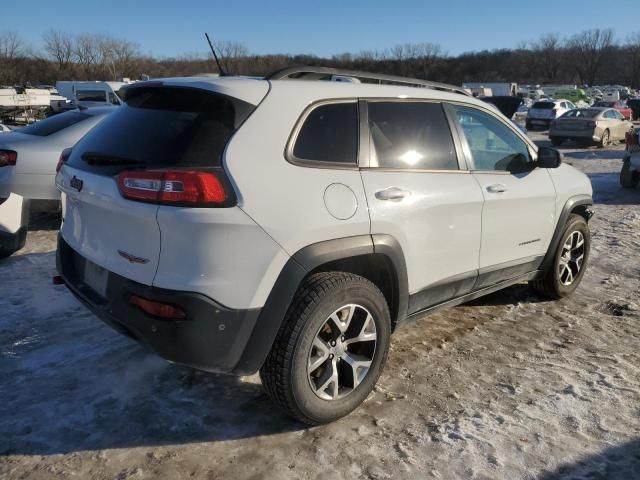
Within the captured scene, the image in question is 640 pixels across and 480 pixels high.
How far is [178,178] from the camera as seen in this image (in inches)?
94.3

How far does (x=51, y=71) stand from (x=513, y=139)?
8293 cm

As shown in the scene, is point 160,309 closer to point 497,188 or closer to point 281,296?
point 281,296

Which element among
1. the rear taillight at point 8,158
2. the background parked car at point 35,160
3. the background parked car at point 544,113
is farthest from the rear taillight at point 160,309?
the background parked car at point 544,113

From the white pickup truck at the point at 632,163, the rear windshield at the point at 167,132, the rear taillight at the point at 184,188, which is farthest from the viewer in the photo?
the white pickup truck at the point at 632,163

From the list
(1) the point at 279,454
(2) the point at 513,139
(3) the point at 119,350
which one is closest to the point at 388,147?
(2) the point at 513,139

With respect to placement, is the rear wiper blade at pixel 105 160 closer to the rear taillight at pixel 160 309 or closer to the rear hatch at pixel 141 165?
the rear hatch at pixel 141 165

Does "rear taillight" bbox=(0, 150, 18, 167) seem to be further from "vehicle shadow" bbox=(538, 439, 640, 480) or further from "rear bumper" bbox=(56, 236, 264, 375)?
"vehicle shadow" bbox=(538, 439, 640, 480)

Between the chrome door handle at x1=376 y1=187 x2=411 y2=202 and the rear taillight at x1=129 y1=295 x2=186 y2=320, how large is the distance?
1.19 metres

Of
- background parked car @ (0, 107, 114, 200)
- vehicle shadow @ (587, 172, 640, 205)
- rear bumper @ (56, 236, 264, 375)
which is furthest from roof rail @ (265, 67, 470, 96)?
vehicle shadow @ (587, 172, 640, 205)

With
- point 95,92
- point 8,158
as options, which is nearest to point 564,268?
point 8,158

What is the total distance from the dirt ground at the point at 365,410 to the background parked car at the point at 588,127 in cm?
1665

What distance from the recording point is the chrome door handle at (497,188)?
3689 millimetres

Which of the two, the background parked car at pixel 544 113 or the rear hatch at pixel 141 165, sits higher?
Answer: the background parked car at pixel 544 113

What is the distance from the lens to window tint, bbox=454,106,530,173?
148 inches
